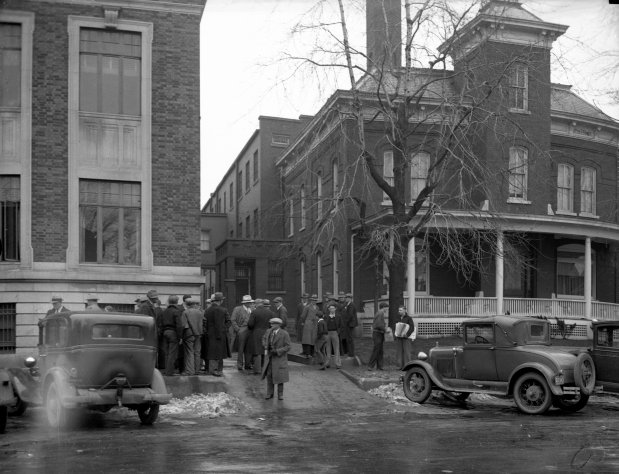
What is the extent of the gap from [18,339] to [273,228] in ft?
84.5

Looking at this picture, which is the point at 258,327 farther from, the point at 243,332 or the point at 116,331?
the point at 116,331

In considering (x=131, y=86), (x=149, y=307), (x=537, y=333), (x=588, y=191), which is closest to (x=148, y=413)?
(x=149, y=307)

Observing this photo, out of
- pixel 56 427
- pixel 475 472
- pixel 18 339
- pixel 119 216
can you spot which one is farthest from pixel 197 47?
pixel 475 472

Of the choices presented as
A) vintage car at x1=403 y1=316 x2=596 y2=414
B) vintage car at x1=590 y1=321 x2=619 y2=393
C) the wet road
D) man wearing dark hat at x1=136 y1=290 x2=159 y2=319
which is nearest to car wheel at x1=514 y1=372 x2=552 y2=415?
vintage car at x1=403 y1=316 x2=596 y2=414

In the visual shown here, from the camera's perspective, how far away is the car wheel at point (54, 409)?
12.8 metres

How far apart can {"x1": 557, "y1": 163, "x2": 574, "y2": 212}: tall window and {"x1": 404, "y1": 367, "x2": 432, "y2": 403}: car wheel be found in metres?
19.7

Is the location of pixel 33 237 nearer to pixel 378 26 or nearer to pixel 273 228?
pixel 378 26

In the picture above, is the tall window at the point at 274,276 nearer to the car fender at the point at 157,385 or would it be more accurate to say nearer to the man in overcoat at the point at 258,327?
the man in overcoat at the point at 258,327

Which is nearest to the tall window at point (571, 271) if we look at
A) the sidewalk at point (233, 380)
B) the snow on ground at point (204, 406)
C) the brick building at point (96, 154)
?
the sidewalk at point (233, 380)

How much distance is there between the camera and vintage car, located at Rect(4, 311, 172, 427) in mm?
12922

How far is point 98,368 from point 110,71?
35.7 feet

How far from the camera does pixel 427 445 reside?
36.2ft

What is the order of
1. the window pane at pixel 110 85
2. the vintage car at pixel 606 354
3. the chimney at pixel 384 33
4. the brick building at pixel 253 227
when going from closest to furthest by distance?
1. the vintage car at pixel 606 354
2. the chimney at pixel 384 33
3. the window pane at pixel 110 85
4. the brick building at pixel 253 227

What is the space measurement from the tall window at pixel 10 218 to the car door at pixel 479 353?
455 inches
